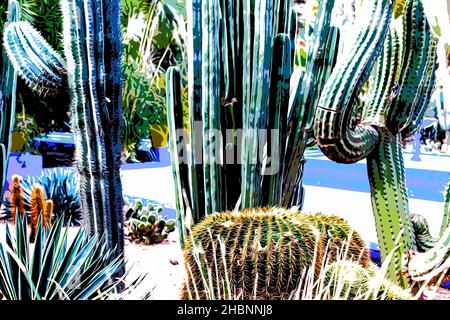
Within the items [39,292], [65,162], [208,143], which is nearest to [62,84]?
[65,162]

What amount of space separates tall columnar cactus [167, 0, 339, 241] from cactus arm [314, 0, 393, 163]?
13cm

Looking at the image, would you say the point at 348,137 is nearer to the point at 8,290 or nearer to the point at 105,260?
the point at 105,260

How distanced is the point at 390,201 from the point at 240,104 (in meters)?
1.21

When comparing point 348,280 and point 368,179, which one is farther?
point 368,179

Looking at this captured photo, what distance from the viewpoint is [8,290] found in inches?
154

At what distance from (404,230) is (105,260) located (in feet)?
6.53

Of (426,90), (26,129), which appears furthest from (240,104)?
(26,129)

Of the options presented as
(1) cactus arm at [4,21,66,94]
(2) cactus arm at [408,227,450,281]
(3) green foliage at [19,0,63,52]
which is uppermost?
(3) green foliage at [19,0,63,52]

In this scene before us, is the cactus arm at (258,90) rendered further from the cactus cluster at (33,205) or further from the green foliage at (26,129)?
the green foliage at (26,129)

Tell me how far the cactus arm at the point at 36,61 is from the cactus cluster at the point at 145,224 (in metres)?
0.95

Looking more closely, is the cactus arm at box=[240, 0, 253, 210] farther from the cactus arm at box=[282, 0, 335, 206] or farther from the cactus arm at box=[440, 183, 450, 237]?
the cactus arm at box=[440, 183, 450, 237]

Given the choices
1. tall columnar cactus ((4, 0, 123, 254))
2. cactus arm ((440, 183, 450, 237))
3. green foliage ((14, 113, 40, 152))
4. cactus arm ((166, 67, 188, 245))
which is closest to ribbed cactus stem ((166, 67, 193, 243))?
cactus arm ((166, 67, 188, 245))

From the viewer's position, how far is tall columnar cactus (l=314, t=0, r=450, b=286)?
4.12 meters

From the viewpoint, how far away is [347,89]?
3.95m
